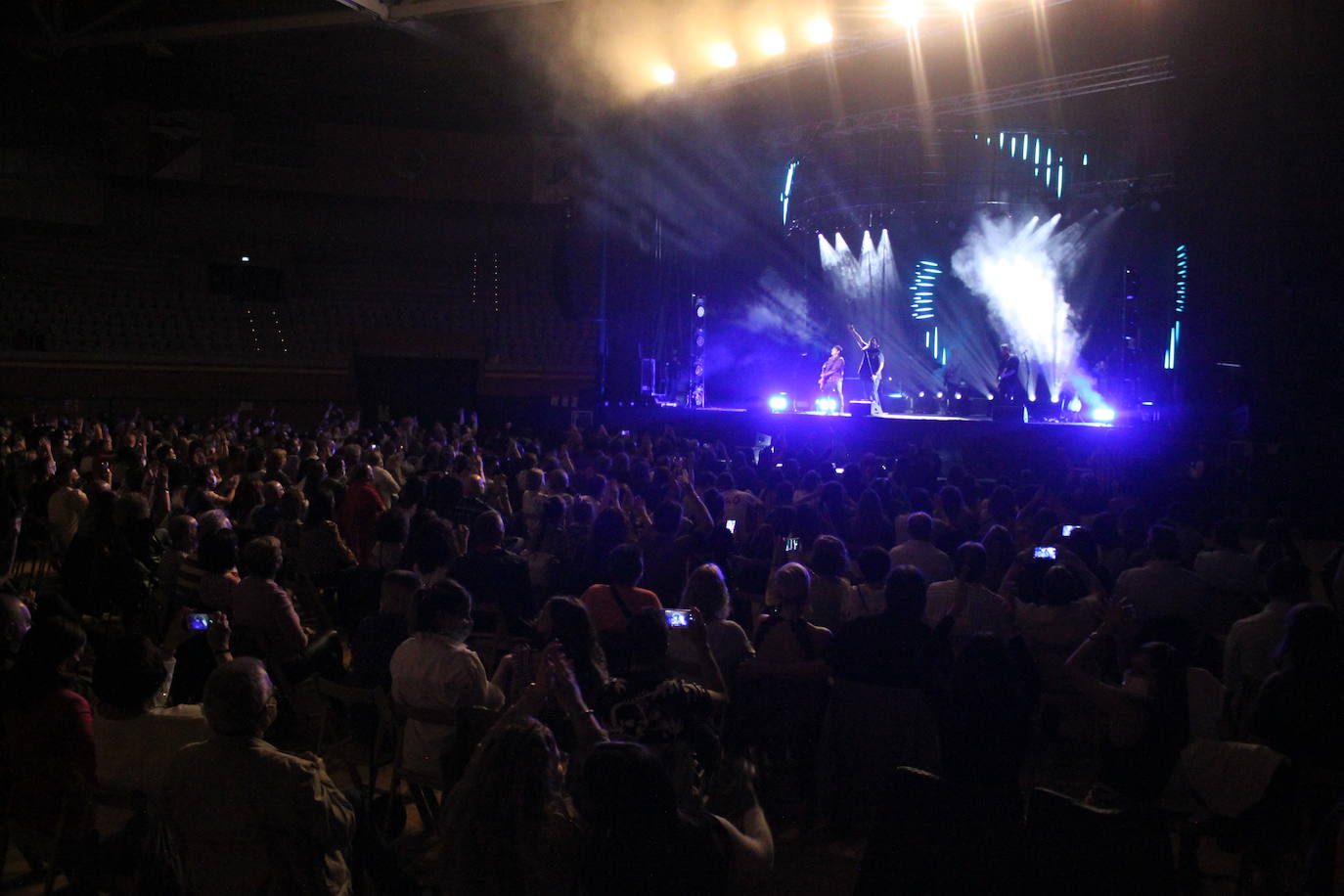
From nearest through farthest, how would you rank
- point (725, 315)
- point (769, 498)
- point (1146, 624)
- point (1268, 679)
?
point (1268, 679)
point (1146, 624)
point (769, 498)
point (725, 315)

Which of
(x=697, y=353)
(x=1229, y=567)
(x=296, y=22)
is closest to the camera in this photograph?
(x=1229, y=567)

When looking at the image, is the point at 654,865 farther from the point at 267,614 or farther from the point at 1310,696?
the point at 267,614

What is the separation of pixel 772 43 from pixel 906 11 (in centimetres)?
200

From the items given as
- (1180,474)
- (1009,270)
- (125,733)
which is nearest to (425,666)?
(125,733)

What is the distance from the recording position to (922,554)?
5.26 meters

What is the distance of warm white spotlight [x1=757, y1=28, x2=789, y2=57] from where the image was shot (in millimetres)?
13328

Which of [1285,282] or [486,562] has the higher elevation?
[1285,282]

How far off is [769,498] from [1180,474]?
583 centimetres

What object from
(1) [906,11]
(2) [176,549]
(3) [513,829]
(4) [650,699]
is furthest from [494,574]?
(1) [906,11]

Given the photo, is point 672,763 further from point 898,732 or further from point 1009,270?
point 1009,270

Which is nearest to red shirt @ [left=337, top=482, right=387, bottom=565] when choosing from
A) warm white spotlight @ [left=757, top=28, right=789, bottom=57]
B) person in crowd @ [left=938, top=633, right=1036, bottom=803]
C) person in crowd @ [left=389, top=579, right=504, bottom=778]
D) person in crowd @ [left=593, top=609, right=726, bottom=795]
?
person in crowd @ [left=389, top=579, right=504, bottom=778]

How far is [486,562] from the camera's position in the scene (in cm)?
474

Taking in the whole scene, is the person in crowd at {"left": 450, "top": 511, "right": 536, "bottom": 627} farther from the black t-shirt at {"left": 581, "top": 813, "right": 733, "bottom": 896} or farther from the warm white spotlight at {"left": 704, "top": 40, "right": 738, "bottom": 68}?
the warm white spotlight at {"left": 704, "top": 40, "right": 738, "bottom": 68}

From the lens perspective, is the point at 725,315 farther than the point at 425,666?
Yes
